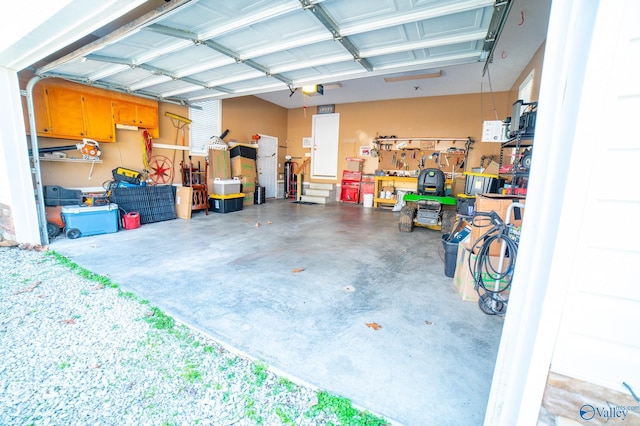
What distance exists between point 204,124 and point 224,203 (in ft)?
7.27

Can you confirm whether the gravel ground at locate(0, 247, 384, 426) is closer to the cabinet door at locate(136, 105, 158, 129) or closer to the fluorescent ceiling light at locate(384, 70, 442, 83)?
the cabinet door at locate(136, 105, 158, 129)

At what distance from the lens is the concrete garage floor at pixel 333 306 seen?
146cm

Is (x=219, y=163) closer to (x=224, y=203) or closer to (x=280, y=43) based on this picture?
(x=224, y=203)

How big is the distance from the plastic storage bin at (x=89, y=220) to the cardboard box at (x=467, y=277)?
5.36 meters

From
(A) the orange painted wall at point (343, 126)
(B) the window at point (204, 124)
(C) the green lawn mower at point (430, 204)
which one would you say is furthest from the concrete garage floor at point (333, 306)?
(B) the window at point (204, 124)

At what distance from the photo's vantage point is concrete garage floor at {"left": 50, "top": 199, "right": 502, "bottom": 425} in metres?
1.46

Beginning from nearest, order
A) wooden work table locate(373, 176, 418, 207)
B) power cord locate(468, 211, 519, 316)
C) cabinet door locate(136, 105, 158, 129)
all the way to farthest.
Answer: power cord locate(468, 211, 519, 316), cabinet door locate(136, 105, 158, 129), wooden work table locate(373, 176, 418, 207)

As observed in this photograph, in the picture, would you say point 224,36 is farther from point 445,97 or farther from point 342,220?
point 445,97

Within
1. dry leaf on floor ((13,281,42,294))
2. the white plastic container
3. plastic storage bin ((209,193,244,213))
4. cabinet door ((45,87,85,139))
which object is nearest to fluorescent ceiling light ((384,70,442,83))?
Result: the white plastic container

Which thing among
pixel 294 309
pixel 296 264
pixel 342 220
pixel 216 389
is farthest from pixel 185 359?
pixel 342 220

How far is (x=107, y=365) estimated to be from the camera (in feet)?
5.10

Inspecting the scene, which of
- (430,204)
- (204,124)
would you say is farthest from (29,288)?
(430,204)

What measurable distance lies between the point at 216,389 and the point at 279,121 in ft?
31.0

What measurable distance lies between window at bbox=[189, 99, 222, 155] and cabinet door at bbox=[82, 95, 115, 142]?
6.03ft
